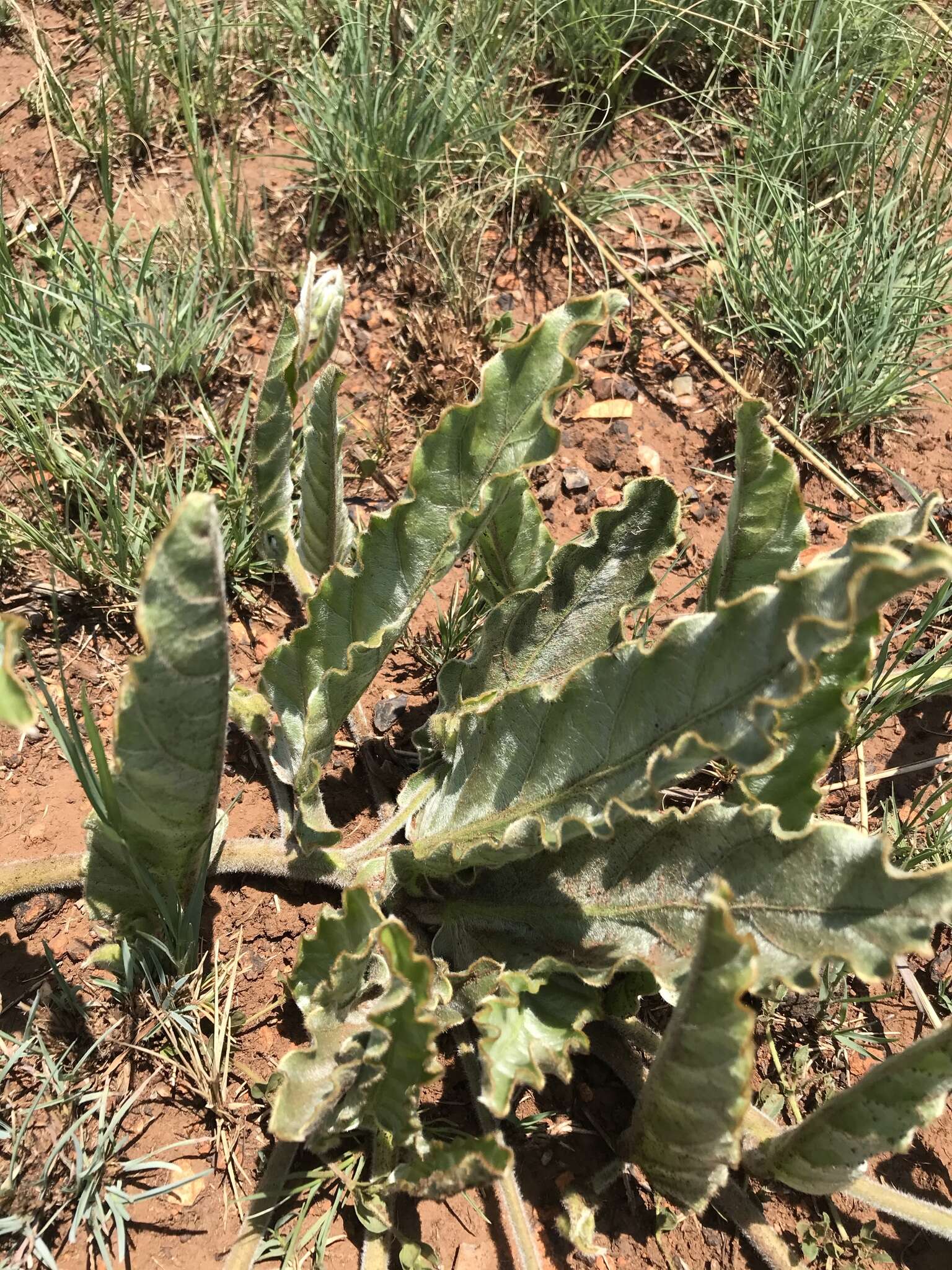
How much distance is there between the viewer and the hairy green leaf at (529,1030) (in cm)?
150

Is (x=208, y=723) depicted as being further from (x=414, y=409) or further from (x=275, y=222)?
(x=275, y=222)

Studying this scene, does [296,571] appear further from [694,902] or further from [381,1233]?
[381,1233]

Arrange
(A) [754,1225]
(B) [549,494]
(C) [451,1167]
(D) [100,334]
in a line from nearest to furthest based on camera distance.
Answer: (C) [451,1167], (A) [754,1225], (D) [100,334], (B) [549,494]

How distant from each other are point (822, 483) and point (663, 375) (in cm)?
51

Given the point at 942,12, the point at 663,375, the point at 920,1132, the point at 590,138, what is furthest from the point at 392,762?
the point at 942,12

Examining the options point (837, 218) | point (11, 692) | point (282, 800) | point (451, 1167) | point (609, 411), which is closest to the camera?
point (11, 692)

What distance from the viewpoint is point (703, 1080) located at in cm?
142

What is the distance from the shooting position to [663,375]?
2959 millimetres

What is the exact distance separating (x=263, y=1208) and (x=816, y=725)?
1.12 metres

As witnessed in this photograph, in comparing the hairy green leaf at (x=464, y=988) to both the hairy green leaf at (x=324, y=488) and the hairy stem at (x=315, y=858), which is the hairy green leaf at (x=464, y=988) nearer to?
the hairy stem at (x=315, y=858)

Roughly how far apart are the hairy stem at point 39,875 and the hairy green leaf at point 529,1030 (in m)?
0.77

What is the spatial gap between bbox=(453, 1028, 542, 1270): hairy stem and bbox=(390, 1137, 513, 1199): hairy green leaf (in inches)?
3.7

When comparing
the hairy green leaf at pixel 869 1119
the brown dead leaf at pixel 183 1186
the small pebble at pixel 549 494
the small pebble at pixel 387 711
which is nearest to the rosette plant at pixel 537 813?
the hairy green leaf at pixel 869 1119

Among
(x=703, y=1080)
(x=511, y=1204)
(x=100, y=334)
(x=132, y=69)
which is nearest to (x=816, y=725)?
(x=703, y=1080)
